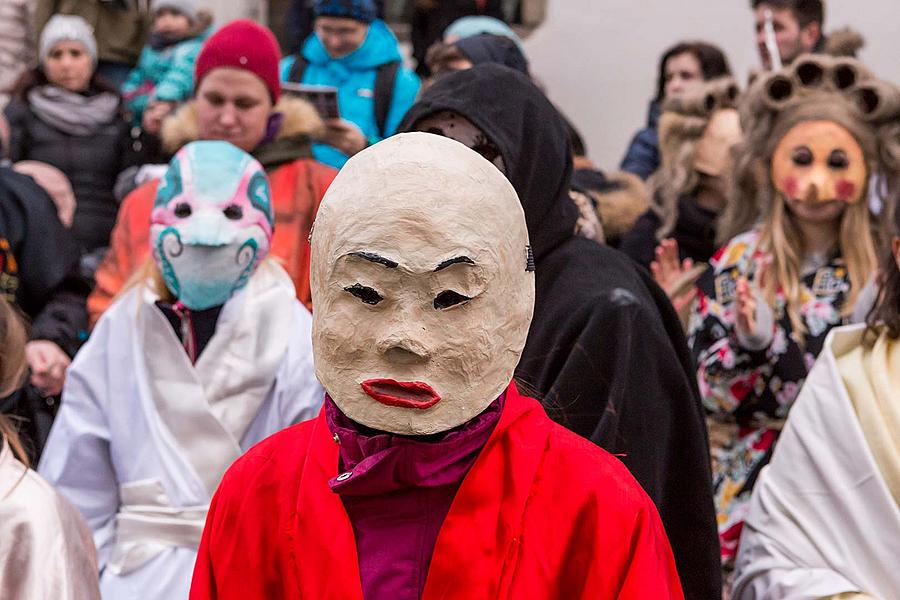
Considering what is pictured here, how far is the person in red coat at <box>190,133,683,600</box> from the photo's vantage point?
2.41m

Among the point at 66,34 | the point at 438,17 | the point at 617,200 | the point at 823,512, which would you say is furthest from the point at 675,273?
the point at 66,34

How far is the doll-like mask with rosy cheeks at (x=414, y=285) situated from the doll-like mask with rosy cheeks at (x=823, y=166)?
2693 mm

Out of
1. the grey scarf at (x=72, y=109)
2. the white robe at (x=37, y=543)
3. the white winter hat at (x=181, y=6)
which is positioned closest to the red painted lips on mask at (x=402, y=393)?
the white robe at (x=37, y=543)

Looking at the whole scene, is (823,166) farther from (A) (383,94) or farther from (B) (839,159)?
(A) (383,94)

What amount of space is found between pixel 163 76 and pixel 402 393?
18.8ft

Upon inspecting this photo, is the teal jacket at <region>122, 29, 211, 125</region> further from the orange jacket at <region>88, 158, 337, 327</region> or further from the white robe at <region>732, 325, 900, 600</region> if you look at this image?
the white robe at <region>732, 325, 900, 600</region>

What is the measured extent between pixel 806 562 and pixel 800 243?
1.61 meters

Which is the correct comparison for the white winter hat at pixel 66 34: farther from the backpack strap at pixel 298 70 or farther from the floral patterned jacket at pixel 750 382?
the floral patterned jacket at pixel 750 382

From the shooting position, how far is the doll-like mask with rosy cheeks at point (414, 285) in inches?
94.3

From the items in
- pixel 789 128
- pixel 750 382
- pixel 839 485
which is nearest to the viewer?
pixel 839 485

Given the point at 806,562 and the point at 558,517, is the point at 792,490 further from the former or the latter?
the point at 558,517

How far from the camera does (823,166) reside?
5.02 metres

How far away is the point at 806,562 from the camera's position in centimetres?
373

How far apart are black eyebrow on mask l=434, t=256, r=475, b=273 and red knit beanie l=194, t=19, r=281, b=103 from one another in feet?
9.96
